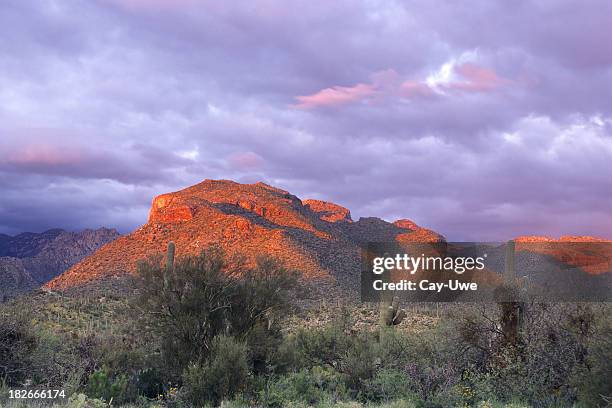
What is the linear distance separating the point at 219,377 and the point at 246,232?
4981cm

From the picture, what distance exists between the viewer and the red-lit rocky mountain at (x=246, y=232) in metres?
57.6

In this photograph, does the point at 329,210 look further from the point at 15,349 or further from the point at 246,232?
the point at 15,349

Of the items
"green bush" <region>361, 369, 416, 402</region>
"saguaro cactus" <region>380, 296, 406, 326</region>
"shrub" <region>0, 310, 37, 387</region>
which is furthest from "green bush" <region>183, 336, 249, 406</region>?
"saguaro cactus" <region>380, 296, 406, 326</region>

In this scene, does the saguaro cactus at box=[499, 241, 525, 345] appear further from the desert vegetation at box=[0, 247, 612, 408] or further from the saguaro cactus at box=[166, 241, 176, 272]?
the saguaro cactus at box=[166, 241, 176, 272]

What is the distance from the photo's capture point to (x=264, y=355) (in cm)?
1522

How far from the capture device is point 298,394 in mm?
14062

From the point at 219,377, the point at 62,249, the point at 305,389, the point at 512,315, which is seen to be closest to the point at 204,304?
the point at 219,377

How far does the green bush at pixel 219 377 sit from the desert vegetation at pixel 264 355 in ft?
0.08

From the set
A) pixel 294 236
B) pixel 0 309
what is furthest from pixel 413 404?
pixel 294 236

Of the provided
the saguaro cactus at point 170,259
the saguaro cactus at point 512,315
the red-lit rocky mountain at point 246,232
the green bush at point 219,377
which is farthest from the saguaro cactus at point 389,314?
the red-lit rocky mountain at point 246,232

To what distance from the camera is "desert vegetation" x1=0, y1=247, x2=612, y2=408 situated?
12961mm

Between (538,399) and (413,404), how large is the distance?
308 cm

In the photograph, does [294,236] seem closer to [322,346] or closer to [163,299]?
[322,346]

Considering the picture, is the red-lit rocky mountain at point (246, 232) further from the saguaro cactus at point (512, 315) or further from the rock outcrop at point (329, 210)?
the saguaro cactus at point (512, 315)
